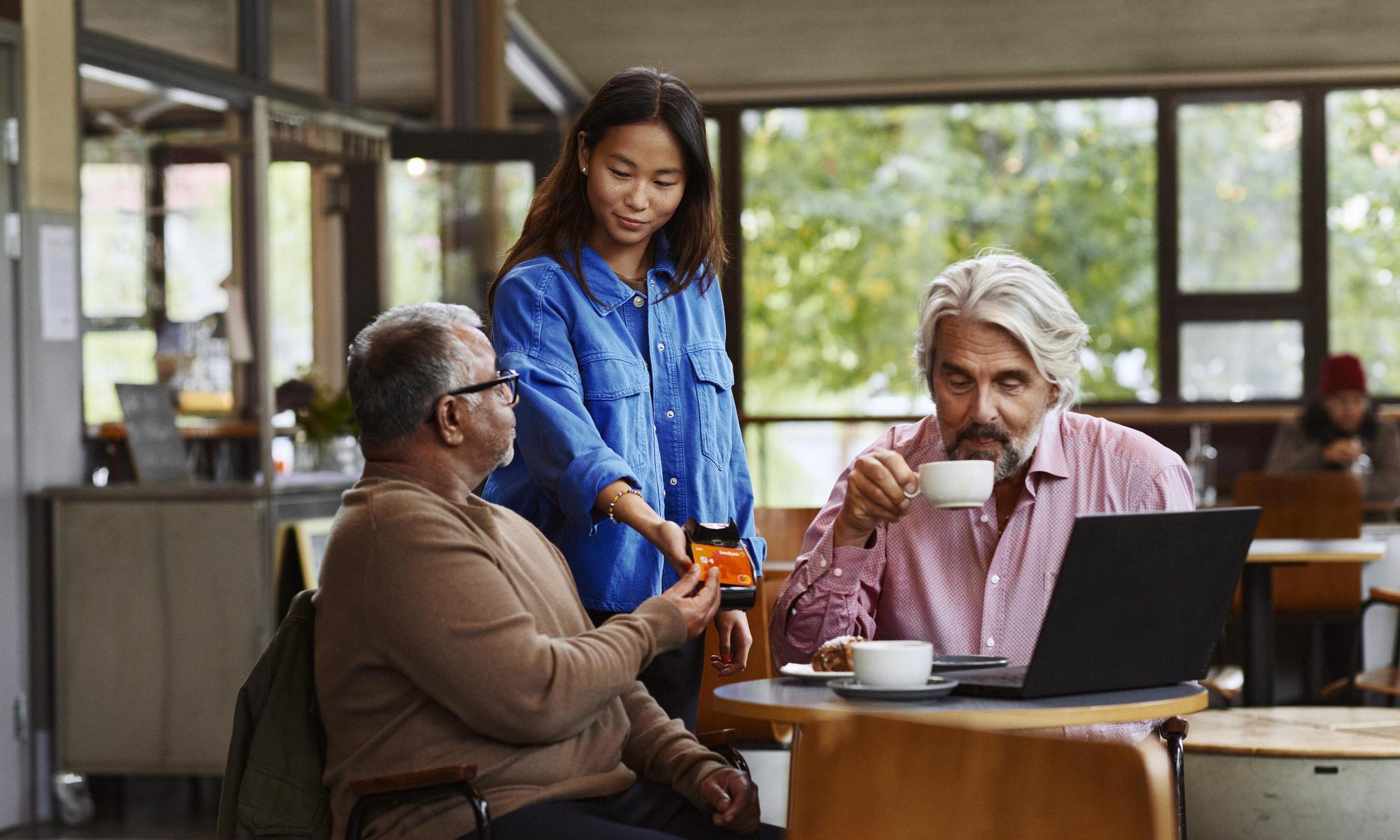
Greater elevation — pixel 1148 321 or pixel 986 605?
pixel 1148 321

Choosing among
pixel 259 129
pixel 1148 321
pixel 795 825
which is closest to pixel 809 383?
pixel 1148 321

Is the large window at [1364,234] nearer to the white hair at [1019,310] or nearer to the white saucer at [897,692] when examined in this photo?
the white hair at [1019,310]

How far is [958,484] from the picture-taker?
6.56ft

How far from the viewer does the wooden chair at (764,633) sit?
280 centimetres

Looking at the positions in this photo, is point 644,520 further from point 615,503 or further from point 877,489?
point 877,489

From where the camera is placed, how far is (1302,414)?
7.58 m

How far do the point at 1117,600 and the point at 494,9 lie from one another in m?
6.64

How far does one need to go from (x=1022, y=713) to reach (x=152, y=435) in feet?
13.6

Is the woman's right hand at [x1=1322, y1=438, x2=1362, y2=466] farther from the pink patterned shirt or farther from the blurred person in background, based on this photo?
the pink patterned shirt

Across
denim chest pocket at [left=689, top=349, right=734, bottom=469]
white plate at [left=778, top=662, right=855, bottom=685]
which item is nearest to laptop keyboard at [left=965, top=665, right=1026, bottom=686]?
white plate at [left=778, top=662, right=855, bottom=685]

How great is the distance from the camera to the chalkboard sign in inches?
202

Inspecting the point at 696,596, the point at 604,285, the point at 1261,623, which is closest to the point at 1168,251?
the point at 1261,623

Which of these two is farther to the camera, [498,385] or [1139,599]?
[498,385]

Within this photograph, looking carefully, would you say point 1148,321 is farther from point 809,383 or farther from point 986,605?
point 986,605
